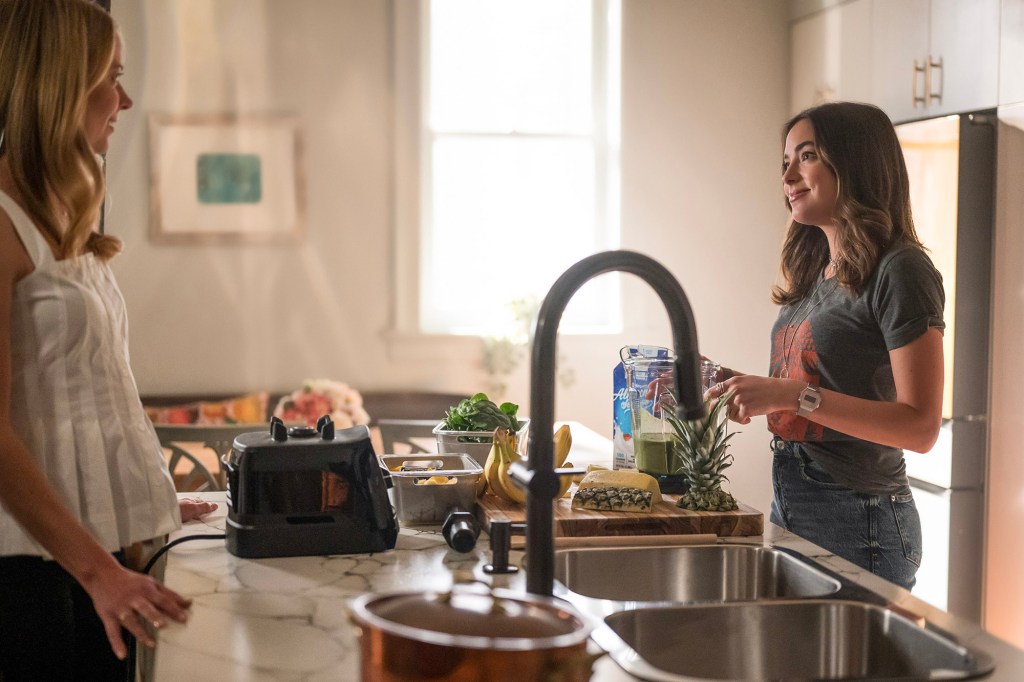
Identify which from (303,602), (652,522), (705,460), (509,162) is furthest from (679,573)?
(509,162)

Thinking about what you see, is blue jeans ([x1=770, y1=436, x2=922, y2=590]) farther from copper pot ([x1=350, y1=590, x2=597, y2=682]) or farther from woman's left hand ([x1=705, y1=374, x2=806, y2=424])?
copper pot ([x1=350, y1=590, x2=597, y2=682])

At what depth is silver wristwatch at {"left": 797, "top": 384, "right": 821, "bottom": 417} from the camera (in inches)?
73.7

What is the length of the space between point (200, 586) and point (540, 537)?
1.79 ft

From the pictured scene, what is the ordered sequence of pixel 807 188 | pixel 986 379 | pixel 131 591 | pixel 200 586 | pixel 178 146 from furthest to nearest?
pixel 178 146
pixel 986 379
pixel 807 188
pixel 200 586
pixel 131 591

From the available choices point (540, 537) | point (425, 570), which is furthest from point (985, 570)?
point (540, 537)

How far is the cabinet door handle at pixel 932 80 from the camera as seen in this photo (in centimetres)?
354

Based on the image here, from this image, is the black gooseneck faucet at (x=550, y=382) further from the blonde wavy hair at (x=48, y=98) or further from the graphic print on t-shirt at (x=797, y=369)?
the graphic print on t-shirt at (x=797, y=369)

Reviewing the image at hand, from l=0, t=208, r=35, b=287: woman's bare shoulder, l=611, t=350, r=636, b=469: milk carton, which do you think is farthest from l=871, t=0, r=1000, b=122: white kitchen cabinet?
l=0, t=208, r=35, b=287: woman's bare shoulder

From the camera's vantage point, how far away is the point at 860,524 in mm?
1928

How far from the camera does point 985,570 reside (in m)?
3.36

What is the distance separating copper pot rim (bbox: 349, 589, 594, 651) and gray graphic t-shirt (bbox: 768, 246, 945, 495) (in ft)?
4.05

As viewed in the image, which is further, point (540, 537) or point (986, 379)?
point (986, 379)

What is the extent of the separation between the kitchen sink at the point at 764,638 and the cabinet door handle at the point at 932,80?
8.95 feet

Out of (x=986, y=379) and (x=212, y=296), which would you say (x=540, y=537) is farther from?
(x=212, y=296)
